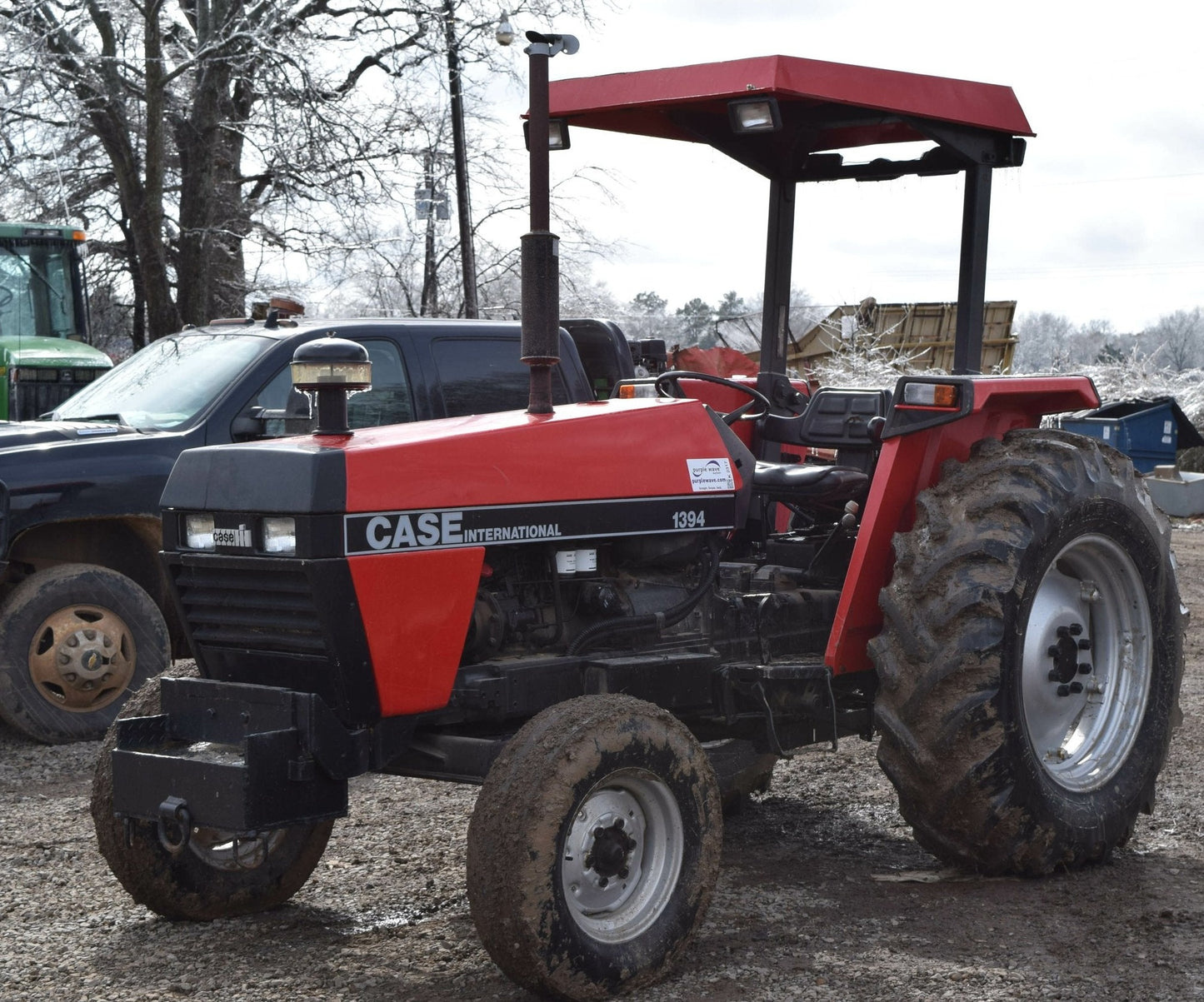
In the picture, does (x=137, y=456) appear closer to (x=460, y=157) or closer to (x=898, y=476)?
(x=898, y=476)

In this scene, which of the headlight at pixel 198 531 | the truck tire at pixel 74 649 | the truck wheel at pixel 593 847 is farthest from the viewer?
the truck tire at pixel 74 649

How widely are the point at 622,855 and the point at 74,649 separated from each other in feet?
13.6

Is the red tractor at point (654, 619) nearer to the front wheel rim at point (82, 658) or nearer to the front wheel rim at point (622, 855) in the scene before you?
the front wheel rim at point (622, 855)

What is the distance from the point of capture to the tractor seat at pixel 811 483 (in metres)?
4.75

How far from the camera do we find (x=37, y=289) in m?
13.0

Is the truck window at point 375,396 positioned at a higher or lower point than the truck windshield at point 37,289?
lower

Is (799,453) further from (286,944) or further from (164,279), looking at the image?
(164,279)

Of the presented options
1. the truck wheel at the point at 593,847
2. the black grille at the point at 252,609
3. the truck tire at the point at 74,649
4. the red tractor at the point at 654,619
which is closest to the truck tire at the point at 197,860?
the red tractor at the point at 654,619

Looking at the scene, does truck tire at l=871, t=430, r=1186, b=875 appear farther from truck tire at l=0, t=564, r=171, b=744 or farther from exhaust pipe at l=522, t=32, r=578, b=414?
truck tire at l=0, t=564, r=171, b=744

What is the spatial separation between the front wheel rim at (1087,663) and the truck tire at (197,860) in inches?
89.5

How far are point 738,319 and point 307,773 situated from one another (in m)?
16.3

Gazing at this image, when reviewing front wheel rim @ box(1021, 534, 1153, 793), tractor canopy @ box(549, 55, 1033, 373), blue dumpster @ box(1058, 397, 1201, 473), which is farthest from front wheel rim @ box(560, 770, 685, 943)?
blue dumpster @ box(1058, 397, 1201, 473)

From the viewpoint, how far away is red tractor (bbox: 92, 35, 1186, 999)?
360cm

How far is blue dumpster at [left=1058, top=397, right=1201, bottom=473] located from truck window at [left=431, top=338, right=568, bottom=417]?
454 inches
